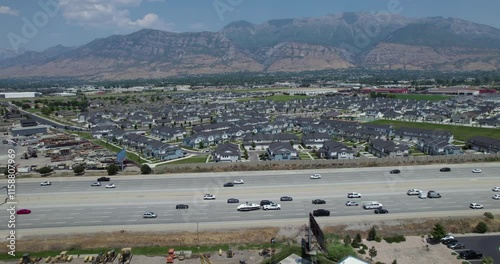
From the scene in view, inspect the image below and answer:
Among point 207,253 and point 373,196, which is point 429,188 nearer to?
point 373,196

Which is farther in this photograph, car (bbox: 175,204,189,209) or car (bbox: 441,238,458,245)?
car (bbox: 175,204,189,209)

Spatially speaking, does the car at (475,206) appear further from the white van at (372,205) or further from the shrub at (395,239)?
the shrub at (395,239)

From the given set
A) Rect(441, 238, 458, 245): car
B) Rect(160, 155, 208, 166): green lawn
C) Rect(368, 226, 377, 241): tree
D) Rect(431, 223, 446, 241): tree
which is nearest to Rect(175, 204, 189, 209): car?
Rect(368, 226, 377, 241): tree

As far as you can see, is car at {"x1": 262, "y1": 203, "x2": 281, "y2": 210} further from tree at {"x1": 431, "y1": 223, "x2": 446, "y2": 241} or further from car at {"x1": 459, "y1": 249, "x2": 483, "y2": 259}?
car at {"x1": 459, "y1": 249, "x2": 483, "y2": 259}

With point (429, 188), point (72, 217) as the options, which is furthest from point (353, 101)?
point (72, 217)

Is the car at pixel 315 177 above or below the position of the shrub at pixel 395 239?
above

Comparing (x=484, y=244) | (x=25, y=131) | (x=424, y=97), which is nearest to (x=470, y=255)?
(x=484, y=244)

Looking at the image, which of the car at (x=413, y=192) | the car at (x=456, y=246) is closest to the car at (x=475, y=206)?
the car at (x=413, y=192)

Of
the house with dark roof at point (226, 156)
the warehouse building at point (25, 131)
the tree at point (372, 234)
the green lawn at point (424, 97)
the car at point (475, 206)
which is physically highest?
the green lawn at point (424, 97)
